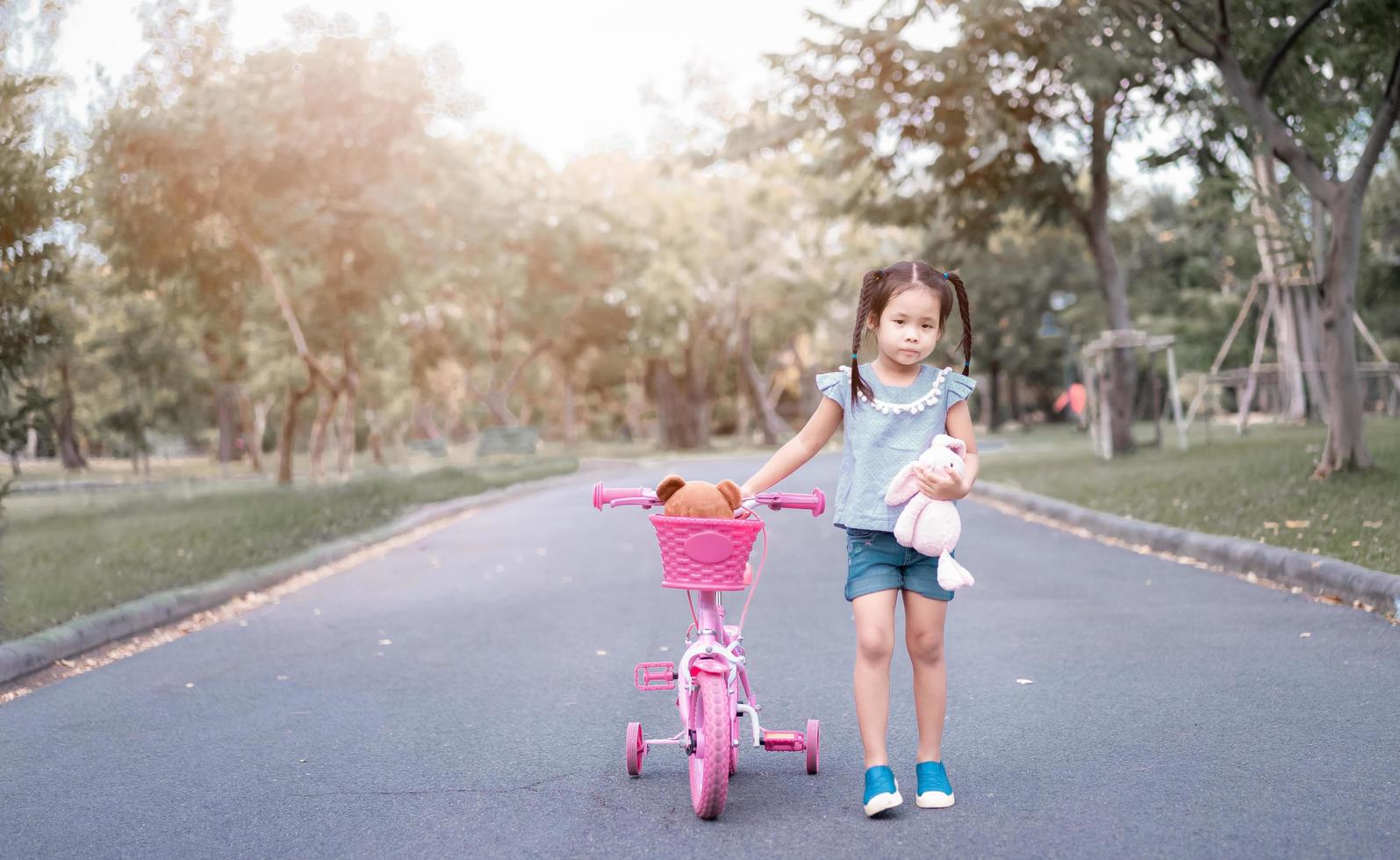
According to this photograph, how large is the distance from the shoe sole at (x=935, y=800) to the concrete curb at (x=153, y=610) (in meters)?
5.10

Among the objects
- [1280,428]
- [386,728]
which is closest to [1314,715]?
[386,728]

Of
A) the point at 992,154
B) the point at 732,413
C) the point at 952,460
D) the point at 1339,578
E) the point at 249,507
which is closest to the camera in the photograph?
the point at 952,460

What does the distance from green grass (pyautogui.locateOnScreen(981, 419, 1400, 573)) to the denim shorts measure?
17.0 ft

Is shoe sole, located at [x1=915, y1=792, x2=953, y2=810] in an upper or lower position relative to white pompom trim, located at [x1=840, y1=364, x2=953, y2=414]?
lower

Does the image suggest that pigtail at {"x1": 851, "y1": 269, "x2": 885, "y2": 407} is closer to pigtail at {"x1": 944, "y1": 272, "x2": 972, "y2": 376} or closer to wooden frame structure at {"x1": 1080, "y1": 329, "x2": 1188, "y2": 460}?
pigtail at {"x1": 944, "y1": 272, "x2": 972, "y2": 376}

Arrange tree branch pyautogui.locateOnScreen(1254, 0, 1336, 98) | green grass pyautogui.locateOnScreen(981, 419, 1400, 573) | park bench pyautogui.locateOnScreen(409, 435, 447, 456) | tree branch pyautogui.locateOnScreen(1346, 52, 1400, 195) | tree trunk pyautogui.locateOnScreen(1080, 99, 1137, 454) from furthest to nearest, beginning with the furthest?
park bench pyautogui.locateOnScreen(409, 435, 447, 456)
tree trunk pyautogui.locateOnScreen(1080, 99, 1137, 454)
tree branch pyautogui.locateOnScreen(1254, 0, 1336, 98)
tree branch pyautogui.locateOnScreen(1346, 52, 1400, 195)
green grass pyautogui.locateOnScreen(981, 419, 1400, 573)

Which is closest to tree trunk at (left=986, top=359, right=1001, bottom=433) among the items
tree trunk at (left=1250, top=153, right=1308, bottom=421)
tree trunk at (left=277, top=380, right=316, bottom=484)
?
tree trunk at (left=1250, top=153, right=1308, bottom=421)

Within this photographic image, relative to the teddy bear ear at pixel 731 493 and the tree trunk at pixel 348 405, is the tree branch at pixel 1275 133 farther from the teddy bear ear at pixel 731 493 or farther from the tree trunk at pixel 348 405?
the tree trunk at pixel 348 405

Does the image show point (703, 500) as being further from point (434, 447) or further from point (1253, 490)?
point (434, 447)

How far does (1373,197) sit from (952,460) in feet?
132

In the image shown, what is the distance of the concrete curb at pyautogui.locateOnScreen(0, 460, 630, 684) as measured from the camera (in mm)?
7477

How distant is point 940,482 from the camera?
404 cm

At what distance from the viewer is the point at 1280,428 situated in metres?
28.8

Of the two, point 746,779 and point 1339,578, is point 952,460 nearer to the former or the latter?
point 746,779
